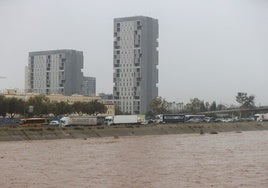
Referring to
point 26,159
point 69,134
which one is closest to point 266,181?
point 26,159

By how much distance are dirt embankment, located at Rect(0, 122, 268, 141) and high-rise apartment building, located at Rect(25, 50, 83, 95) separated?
93.2 meters

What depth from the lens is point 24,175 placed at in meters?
25.1

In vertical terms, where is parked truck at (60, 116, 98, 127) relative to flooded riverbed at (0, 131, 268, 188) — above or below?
above

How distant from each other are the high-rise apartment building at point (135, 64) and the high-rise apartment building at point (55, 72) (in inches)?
965

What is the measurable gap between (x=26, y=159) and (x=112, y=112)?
107 metres

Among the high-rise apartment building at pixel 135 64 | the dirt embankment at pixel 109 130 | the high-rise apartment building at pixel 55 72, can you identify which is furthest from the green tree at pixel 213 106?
the dirt embankment at pixel 109 130

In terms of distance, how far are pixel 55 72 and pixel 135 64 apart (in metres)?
34.3

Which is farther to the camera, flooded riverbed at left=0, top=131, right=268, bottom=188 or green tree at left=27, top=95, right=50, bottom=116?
green tree at left=27, top=95, right=50, bottom=116

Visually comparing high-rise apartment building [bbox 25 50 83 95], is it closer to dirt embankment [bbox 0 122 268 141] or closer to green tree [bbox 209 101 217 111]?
green tree [bbox 209 101 217 111]

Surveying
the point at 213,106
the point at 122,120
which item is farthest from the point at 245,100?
the point at 122,120

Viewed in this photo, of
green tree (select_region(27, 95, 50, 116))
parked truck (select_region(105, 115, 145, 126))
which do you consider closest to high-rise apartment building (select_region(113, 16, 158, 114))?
green tree (select_region(27, 95, 50, 116))

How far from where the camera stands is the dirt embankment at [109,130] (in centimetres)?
5724

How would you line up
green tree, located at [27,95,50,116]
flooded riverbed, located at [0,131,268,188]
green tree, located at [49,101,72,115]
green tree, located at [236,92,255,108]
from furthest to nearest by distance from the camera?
green tree, located at [236,92,255,108]
green tree, located at [49,101,72,115]
green tree, located at [27,95,50,116]
flooded riverbed, located at [0,131,268,188]

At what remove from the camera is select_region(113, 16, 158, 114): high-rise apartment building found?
15612 centimetres
